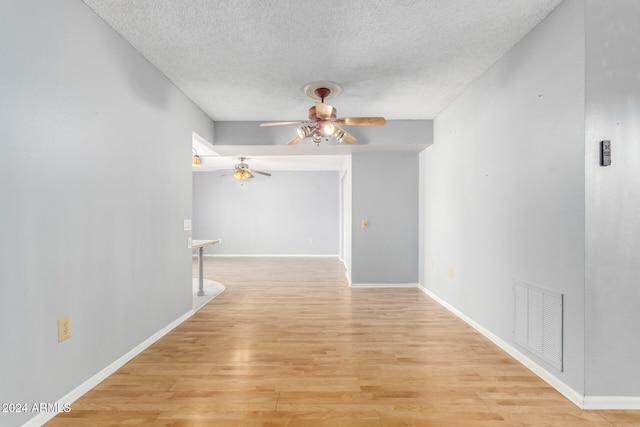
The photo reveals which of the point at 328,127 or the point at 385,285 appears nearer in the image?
the point at 328,127

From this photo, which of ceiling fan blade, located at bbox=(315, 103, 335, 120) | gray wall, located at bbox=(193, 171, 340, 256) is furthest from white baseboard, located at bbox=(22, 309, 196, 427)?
gray wall, located at bbox=(193, 171, 340, 256)

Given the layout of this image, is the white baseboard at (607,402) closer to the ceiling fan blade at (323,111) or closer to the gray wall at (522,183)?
the gray wall at (522,183)

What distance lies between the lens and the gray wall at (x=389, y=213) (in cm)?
468

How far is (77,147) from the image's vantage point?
5.82 feet

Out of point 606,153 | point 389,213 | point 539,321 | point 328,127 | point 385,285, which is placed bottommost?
point 385,285

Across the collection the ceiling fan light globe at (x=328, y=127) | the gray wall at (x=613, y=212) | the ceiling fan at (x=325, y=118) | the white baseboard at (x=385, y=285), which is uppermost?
the ceiling fan at (x=325, y=118)

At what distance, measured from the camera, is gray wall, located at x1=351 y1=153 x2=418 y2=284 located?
4.68 m

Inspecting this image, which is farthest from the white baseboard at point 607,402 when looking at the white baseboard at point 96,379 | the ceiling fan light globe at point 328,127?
the white baseboard at point 96,379

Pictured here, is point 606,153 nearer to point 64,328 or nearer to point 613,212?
point 613,212

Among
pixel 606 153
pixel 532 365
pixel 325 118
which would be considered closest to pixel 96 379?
pixel 325 118

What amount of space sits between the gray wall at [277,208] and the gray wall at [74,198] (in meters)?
5.70

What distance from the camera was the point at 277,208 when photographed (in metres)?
8.47

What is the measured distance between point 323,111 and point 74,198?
2.06 metres

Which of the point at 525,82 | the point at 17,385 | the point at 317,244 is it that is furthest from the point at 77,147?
the point at 317,244
